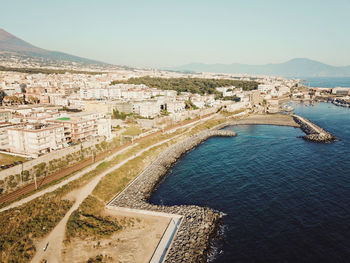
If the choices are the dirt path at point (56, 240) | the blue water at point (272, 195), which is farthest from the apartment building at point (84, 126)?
the blue water at point (272, 195)

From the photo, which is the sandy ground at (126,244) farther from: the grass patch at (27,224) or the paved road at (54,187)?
the paved road at (54,187)

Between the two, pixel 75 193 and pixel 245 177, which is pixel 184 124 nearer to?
pixel 245 177

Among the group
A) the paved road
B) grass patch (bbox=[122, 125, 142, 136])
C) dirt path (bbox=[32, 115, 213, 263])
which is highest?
grass patch (bbox=[122, 125, 142, 136])

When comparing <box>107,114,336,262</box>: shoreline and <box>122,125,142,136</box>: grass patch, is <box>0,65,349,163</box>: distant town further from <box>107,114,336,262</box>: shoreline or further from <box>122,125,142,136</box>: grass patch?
<box>107,114,336,262</box>: shoreline

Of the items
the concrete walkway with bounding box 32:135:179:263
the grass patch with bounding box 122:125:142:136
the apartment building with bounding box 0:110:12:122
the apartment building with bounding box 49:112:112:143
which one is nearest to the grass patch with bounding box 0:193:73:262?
the concrete walkway with bounding box 32:135:179:263

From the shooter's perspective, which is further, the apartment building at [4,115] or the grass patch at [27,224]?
the apartment building at [4,115]

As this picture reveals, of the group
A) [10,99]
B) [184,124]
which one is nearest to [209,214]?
[184,124]

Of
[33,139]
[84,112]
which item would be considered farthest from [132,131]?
[33,139]
